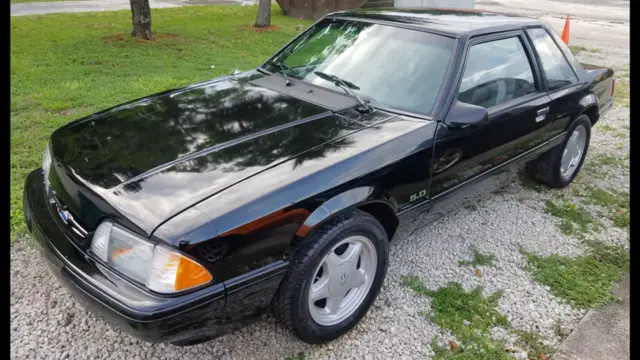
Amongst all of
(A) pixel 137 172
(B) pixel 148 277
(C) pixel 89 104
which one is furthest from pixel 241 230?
(C) pixel 89 104

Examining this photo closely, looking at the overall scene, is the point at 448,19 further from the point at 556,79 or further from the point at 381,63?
the point at 556,79

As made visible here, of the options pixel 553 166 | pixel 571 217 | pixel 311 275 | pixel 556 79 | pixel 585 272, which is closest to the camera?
pixel 311 275

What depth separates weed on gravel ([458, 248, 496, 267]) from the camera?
326cm

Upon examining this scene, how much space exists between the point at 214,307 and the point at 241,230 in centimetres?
34

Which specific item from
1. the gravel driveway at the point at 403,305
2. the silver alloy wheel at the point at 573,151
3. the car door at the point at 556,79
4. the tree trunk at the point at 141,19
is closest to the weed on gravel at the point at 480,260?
the gravel driveway at the point at 403,305

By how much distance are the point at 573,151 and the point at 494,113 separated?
1761 mm

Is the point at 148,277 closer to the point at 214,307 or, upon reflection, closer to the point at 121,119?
the point at 214,307

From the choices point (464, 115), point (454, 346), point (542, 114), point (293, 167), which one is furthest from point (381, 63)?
point (454, 346)

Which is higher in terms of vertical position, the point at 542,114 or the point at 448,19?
the point at 448,19

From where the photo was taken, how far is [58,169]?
2357 millimetres

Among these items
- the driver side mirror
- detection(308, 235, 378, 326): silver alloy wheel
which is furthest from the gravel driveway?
the driver side mirror

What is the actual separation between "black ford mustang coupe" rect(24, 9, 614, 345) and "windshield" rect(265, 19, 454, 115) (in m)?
0.01

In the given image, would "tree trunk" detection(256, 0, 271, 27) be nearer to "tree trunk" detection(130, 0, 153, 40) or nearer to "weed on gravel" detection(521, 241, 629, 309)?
"tree trunk" detection(130, 0, 153, 40)

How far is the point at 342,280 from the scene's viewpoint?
2.47m
